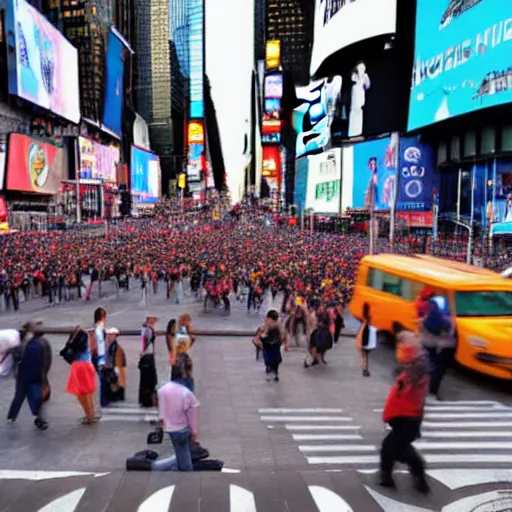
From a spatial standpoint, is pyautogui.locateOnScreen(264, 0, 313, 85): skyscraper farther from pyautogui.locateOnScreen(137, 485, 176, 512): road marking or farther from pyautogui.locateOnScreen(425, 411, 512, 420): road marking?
pyautogui.locateOnScreen(137, 485, 176, 512): road marking

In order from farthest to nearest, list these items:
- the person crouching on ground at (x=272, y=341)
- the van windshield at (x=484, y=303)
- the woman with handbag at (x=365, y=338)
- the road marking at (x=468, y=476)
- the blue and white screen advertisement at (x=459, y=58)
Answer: the blue and white screen advertisement at (x=459, y=58) → the woman with handbag at (x=365, y=338) → the van windshield at (x=484, y=303) → the person crouching on ground at (x=272, y=341) → the road marking at (x=468, y=476)

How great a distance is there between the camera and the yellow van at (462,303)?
381 inches

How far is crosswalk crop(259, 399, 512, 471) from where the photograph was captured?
6816mm

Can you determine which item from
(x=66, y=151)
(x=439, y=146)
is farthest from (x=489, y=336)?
(x=66, y=151)

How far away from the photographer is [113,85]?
349 feet

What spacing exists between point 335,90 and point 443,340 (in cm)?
7839

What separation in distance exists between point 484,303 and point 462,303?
384mm

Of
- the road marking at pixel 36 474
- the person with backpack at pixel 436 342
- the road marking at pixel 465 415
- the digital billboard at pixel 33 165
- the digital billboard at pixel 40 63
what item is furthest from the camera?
the digital billboard at pixel 33 165

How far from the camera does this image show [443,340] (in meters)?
9.66

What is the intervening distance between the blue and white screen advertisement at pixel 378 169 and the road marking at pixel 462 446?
5339 centimetres

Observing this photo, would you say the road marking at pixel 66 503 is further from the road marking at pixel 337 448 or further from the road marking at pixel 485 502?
the road marking at pixel 485 502

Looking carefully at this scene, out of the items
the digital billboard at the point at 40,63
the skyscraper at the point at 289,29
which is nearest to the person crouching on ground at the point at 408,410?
the digital billboard at the point at 40,63

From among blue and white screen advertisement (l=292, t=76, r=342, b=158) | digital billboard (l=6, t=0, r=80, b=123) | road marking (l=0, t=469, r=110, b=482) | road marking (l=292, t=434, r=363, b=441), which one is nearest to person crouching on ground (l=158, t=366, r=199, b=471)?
road marking (l=0, t=469, r=110, b=482)

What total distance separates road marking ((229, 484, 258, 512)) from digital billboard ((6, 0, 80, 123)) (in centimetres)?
6514
